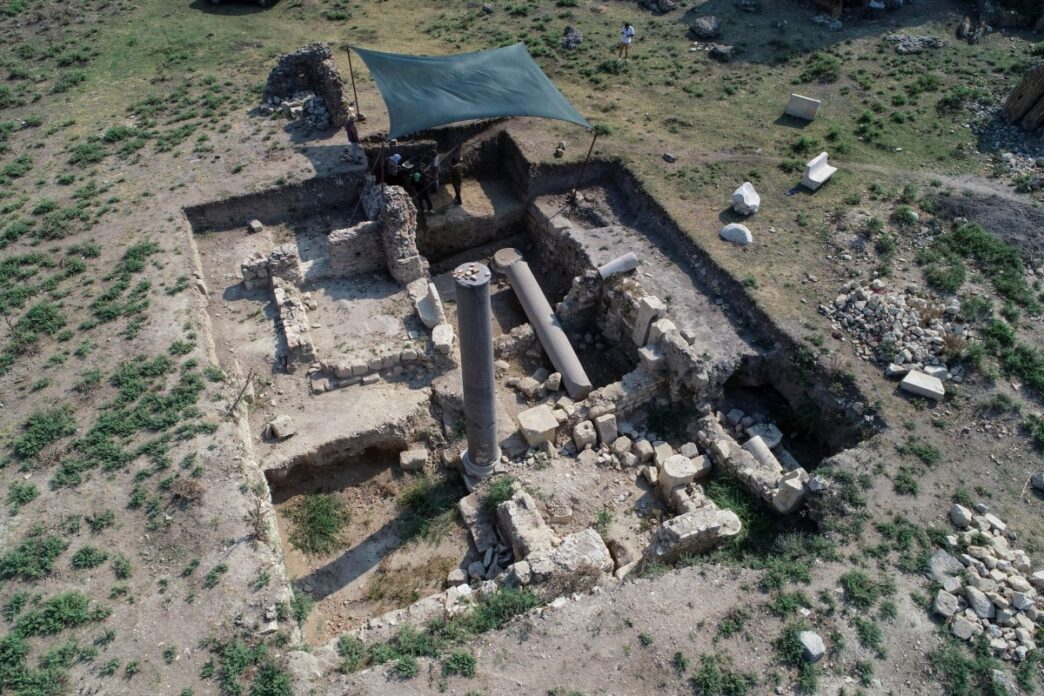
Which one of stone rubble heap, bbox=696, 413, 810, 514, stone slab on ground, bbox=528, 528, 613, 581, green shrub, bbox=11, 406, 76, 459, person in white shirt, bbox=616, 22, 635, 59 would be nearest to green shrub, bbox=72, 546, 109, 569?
green shrub, bbox=11, 406, 76, 459

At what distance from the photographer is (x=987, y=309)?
13.6 meters

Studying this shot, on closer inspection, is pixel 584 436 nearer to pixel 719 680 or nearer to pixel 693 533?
pixel 693 533

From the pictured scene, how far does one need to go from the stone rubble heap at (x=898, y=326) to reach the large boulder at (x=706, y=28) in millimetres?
13708

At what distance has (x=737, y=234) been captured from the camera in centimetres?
→ 1549

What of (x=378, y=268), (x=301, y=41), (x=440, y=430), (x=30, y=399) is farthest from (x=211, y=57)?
(x=440, y=430)

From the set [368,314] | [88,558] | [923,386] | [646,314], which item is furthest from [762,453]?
[88,558]

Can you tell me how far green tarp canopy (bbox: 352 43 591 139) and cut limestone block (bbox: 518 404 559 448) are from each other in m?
7.36

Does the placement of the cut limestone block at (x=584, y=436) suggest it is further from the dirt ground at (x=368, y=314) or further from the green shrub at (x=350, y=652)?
the green shrub at (x=350, y=652)

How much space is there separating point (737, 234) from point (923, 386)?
537 centimetres

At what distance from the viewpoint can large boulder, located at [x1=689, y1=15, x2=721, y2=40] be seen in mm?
23625

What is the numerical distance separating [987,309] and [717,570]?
8770 mm

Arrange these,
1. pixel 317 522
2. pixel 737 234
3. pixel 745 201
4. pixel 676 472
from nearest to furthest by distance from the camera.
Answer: pixel 676 472 < pixel 317 522 < pixel 737 234 < pixel 745 201

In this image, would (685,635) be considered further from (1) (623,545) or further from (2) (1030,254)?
(2) (1030,254)

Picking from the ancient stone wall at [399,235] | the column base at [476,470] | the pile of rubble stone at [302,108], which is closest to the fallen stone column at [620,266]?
the ancient stone wall at [399,235]
